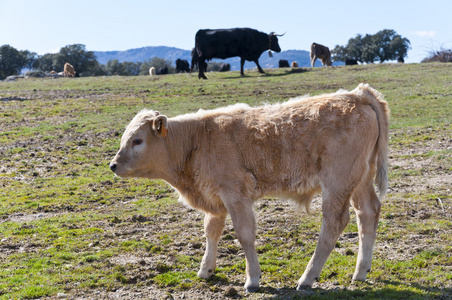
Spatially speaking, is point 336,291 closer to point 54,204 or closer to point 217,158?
point 217,158

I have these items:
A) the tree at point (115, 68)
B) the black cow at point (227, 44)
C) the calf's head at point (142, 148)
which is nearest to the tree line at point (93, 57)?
the tree at point (115, 68)

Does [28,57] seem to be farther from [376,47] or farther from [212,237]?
[212,237]

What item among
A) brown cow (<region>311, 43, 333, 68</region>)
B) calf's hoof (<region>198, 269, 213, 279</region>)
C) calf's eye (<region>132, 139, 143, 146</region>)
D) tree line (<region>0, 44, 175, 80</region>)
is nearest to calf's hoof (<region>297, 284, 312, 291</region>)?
calf's hoof (<region>198, 269, 213, 279</region>)

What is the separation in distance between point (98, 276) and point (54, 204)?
14.0ft

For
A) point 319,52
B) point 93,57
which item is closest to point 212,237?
point 319,52

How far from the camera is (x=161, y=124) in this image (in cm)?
691

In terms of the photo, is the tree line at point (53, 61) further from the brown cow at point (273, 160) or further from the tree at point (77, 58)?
the brown cow at point (273, 160)

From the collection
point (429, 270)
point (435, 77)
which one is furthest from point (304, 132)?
point (435, 77)

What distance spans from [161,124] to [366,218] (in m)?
2.86

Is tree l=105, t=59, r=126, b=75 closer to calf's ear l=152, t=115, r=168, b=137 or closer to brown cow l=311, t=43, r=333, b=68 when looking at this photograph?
brown cow l=311, t=43, r=333, b=68

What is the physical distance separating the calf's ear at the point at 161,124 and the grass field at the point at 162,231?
6.11 ft

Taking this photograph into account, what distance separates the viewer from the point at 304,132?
6.45 meters

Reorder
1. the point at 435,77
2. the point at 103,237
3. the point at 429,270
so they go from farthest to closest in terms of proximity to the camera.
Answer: the point at 435,77
the point at 103,237
the point at 429,270

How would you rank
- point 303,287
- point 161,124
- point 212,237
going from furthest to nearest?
point 212,237 → point 161,124 → point 303,287
